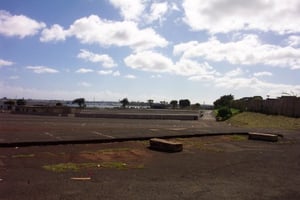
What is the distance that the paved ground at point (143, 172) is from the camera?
25.5 ft

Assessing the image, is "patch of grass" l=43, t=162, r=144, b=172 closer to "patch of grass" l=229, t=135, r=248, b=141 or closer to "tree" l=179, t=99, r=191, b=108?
"patch of grass" l=229, t=135, r=248, b=141

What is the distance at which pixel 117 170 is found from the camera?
32.9ft

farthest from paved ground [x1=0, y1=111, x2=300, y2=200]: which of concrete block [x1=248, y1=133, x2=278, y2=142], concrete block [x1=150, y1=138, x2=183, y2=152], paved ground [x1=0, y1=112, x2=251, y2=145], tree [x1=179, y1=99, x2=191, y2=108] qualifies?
tree [x1=179, y1=99, x2=191, y2=108]

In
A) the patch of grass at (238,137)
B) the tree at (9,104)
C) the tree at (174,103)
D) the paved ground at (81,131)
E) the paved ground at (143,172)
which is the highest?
the tree at (174,103)

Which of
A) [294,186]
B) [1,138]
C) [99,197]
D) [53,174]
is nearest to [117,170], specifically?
[53,174]

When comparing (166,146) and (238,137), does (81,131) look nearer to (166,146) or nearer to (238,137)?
(166,146)

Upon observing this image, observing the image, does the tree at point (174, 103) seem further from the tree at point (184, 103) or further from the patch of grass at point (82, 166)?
the patch of grass at point (82, 166)

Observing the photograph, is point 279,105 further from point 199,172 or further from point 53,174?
point 53,174

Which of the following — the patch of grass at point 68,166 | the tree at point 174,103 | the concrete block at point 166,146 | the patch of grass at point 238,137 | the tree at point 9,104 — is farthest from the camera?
the tree at point 174,103

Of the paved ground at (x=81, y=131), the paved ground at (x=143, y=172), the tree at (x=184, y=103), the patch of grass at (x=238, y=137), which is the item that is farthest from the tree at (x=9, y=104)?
the tree at (x=184, y=103)

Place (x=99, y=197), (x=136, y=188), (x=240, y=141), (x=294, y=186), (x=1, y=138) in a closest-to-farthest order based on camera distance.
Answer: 1. (x=99, y=197)
2. (x=136, y=188)
3. (x=294, y=186)
4. (x=1, y=138)
5. (x=240, y=141)

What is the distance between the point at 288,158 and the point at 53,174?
27.6 ft

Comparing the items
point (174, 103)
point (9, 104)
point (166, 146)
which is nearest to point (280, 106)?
point (166, 146)

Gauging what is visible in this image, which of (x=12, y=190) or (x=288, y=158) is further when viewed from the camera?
(x=288, y=158)
